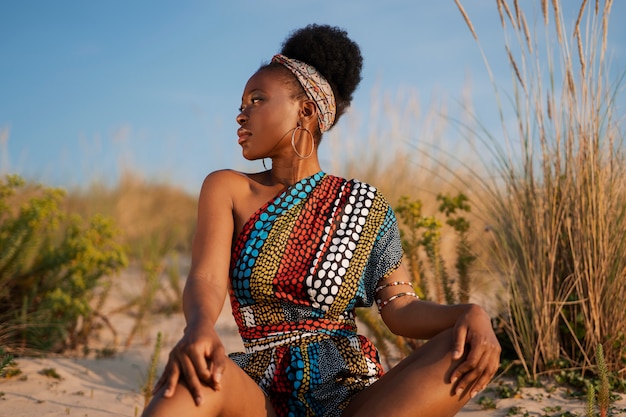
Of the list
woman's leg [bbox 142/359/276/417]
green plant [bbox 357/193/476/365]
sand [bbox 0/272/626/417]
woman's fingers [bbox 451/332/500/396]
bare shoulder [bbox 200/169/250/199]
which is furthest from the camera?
green plant [bbox 357/193/476/365]

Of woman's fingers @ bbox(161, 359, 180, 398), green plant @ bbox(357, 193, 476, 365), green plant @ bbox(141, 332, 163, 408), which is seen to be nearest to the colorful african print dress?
green plant @ bbox(141, 332, 163, 408)

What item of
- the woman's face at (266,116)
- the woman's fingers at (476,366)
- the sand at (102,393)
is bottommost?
the sand at (102,393)

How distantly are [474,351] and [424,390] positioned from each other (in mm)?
182

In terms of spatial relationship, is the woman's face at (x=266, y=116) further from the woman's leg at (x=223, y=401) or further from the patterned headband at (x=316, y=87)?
the woman's leg at (x=223, y=401)

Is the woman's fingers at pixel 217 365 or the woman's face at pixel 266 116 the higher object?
the woman's face at pixel 266 116

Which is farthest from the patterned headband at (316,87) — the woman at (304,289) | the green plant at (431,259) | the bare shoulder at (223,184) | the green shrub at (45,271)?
the green shrub at (45,271)

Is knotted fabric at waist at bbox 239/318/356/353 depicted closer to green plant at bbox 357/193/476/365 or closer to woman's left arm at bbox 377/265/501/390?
woman's left arm at bbox 377/265/501/390

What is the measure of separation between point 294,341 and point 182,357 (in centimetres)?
59

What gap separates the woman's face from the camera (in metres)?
2.60

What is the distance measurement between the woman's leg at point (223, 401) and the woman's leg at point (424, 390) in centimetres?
33

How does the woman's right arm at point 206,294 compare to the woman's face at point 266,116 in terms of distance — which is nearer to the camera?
the woman's right arm at point 206,294

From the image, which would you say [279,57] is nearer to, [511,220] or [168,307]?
[511,220]

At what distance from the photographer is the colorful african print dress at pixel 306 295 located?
236 cm

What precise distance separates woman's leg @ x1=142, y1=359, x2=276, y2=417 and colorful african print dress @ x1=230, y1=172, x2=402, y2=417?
217 mm
